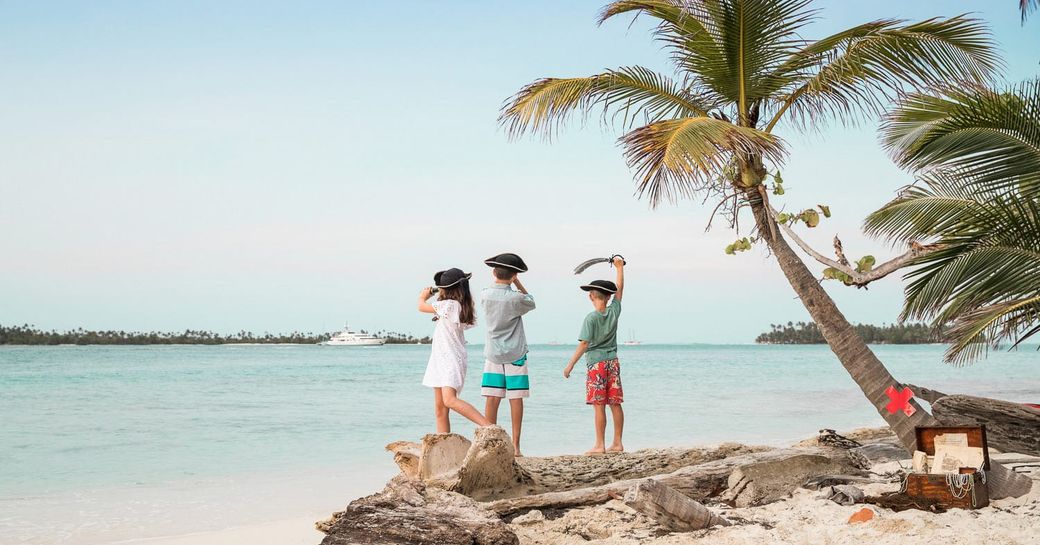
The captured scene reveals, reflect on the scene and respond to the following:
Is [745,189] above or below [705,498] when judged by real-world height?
above

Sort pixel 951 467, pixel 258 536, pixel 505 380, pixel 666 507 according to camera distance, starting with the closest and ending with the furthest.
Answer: pixel 666 507, pixel 951 467, pixel 258 536, pixel 505 380

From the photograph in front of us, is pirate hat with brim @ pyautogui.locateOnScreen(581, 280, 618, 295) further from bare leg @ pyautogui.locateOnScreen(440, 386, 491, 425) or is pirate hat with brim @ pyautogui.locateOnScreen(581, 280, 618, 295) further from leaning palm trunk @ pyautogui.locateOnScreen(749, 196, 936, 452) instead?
bare leg @ pyautogui.locateOnScreen(440, 386, 491, 425)

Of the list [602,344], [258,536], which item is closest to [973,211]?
[602,344]

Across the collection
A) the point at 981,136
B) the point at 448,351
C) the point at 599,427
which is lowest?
the point at 599,427

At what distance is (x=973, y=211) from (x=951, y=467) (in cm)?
251

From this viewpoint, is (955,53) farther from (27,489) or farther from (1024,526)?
(27,489)

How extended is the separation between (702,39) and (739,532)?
168 inches

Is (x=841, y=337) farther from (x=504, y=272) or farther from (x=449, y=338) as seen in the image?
(x=449, y=338)

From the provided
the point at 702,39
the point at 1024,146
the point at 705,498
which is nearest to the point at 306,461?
the point at 705,498

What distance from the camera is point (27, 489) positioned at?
916 centimetres

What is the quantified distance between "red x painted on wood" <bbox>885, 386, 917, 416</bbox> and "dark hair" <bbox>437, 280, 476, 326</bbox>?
343cm

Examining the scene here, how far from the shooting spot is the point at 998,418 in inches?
247

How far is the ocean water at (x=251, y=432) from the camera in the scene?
26.8 feet

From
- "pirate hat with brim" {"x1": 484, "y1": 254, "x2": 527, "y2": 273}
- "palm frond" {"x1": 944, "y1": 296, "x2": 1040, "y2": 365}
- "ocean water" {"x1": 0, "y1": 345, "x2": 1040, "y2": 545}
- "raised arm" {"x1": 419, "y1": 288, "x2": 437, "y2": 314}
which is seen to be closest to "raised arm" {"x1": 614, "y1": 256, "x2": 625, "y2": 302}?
"pirate hat with brim" {"x1": 484, "y1": 254, "x2": 527, "y2": 273}
